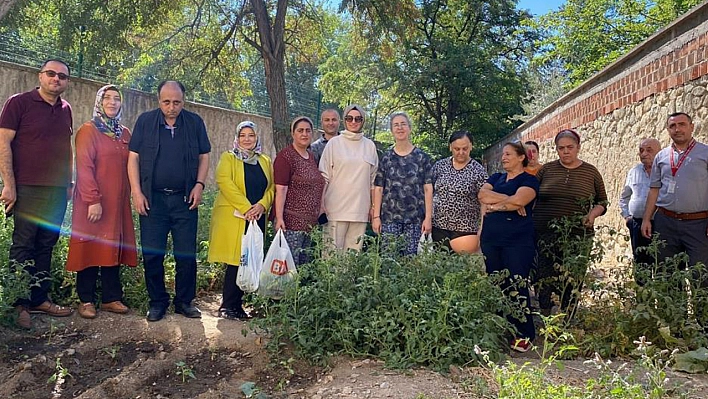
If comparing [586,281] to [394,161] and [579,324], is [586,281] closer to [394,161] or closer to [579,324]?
[579,324]

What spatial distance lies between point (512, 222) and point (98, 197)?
2.93 m

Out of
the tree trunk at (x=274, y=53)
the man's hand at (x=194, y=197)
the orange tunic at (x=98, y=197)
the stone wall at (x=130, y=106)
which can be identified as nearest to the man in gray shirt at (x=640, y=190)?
→ the man's hand at (x=194, y=197)

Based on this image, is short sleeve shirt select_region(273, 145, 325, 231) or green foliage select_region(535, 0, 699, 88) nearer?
short sleeve shirt select_region(273, 145, 325, 231)

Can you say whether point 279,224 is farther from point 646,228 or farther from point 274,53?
point 274,53

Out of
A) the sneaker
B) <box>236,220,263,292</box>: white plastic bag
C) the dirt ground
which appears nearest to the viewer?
the dirt ground

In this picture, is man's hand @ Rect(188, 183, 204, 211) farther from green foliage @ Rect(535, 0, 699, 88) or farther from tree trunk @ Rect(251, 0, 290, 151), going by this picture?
green foliage @ Rect(535, 0, 699, 88)

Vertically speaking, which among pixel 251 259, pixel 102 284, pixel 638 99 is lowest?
pixel 102 284

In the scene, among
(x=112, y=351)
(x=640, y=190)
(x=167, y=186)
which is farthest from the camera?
(x=640, y=190)

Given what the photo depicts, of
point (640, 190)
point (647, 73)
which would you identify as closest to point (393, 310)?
point (640, 190)

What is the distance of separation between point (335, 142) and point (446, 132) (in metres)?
16.3

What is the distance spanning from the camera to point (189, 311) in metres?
4.41

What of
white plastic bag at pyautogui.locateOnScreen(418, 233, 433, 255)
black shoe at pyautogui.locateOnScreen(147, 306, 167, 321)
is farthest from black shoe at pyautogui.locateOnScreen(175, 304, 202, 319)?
white plastic bag at pyautogui.locateOnScreen(418, 233, 433, 255)

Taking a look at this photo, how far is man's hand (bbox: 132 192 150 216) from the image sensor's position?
4.20 meters

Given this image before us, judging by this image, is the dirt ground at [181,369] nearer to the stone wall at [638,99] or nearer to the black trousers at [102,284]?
the black trousers at [102,284]
